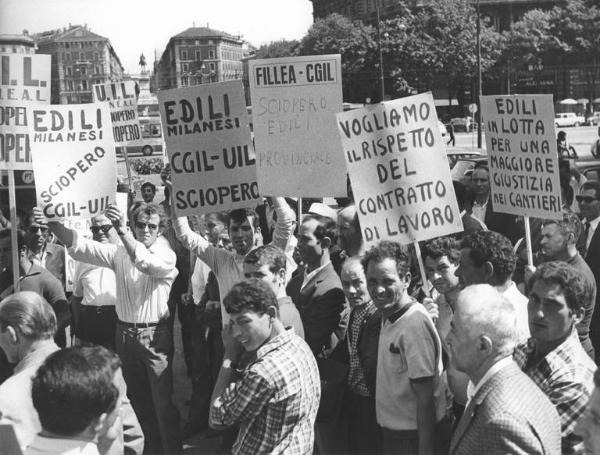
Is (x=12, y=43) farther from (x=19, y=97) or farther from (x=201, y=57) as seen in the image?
(x=201, y=57)

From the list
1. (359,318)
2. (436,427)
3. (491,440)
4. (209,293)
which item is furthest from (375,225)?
(491,440)

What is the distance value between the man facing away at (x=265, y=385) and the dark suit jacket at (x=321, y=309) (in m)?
1.29

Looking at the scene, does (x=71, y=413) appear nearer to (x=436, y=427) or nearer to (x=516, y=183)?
(x=436, y=427)

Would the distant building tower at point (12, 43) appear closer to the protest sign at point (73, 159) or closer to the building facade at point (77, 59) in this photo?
the protest sign at point (73, 159)

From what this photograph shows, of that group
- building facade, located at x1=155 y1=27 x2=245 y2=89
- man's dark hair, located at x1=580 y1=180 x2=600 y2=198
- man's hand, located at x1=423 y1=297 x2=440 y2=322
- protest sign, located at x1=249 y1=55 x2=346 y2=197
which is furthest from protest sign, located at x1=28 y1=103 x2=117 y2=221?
building facade, located at x1=155 y1=27 x2=245 y2=89

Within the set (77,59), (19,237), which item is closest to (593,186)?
(19,237)

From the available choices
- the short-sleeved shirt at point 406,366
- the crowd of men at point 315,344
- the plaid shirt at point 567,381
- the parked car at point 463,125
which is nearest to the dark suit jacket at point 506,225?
the crowd of men at point 315,344

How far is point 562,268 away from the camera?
3771 millimetres

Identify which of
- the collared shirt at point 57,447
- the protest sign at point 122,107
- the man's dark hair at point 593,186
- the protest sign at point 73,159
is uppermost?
the protest sign at point 122,107

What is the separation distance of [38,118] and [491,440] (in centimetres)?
425

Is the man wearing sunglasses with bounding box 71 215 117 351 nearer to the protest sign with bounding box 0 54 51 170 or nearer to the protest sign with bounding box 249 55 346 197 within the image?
the protest sign with bounding box 0 54 51 170

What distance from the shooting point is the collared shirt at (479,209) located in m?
8.28

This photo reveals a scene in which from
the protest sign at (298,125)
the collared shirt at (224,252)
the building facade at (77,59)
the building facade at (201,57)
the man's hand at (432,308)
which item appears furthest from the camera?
the building facade at (201,57)

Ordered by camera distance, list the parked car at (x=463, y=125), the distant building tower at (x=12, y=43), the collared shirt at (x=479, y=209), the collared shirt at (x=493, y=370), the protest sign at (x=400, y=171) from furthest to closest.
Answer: the parked car at (x=463, y=125) < the collared shirt at (x=479, y=209) < the distant building tower at (x=12, y=43) < the protest sign at (x=400, y=171) < the collared shirt at (x=493, y=370)
